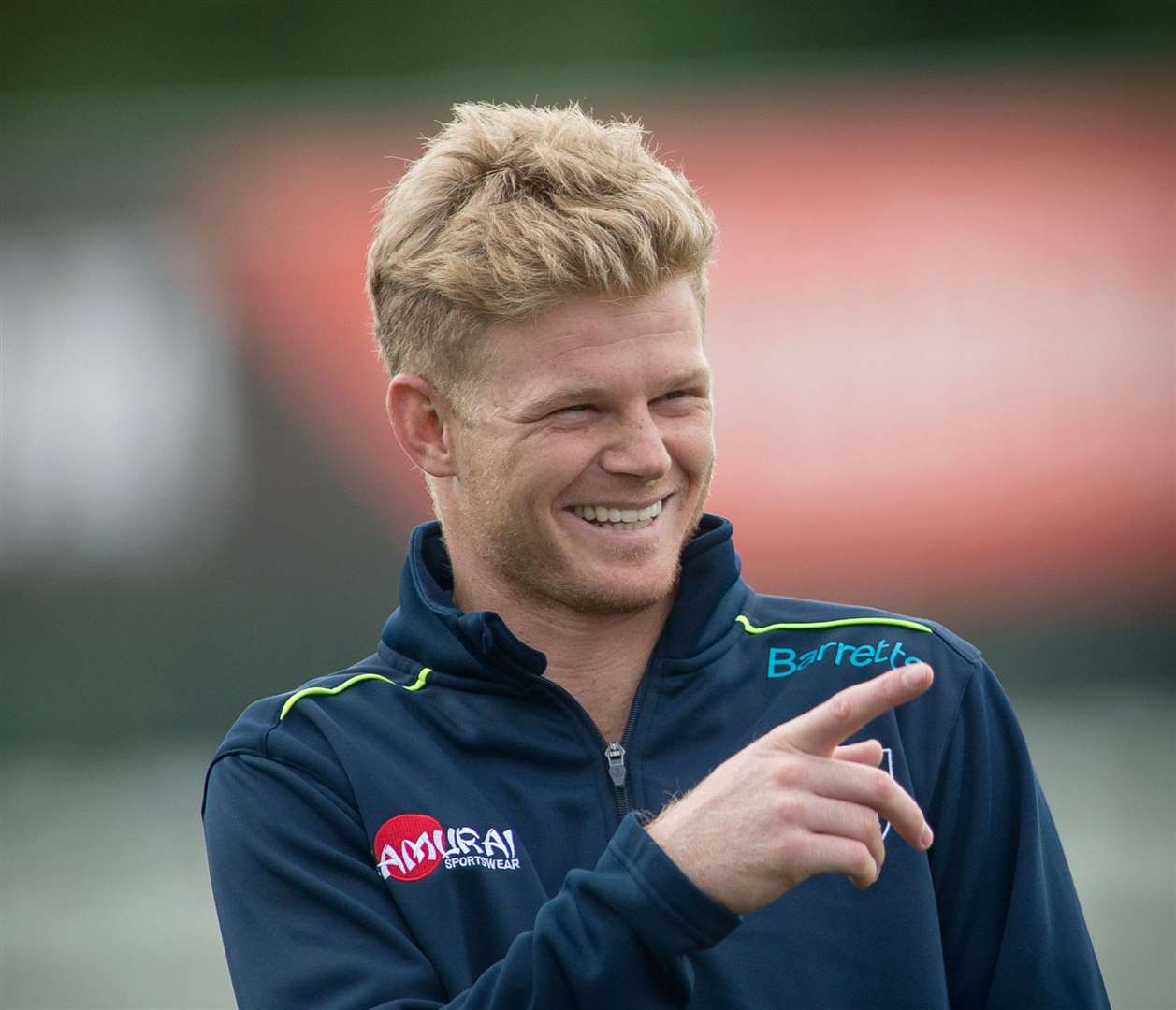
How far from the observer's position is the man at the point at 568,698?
5.03 feet

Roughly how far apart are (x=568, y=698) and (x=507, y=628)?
0.10 m

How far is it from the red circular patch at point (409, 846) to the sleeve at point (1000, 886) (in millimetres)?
483

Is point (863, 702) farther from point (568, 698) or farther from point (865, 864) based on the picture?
point (568, 698)

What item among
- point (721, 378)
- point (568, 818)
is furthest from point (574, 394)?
point (721, 378)

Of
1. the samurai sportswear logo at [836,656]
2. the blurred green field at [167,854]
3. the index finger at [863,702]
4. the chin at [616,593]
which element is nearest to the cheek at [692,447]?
the chin at [616,593]

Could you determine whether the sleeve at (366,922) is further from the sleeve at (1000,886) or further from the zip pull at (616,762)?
the sleeve at (1000,886)

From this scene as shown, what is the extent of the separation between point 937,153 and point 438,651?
4.84 metres

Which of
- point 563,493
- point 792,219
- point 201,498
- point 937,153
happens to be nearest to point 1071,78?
Result: point 937,153

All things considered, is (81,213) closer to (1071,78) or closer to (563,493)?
(1071,78)

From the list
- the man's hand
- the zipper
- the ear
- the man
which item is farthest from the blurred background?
the man's hand

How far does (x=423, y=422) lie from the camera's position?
1.80 metres

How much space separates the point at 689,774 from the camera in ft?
5.27

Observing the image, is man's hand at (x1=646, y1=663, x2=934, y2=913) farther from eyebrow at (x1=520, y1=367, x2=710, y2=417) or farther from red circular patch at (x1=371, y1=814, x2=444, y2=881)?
eyebrow at (x1=520, y1=367, x2=710, y2=417)

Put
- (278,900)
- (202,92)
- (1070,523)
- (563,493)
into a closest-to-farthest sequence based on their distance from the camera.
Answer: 1. (278,900)
2. (563,493)
3. (1070,523)
4. (202,92)
